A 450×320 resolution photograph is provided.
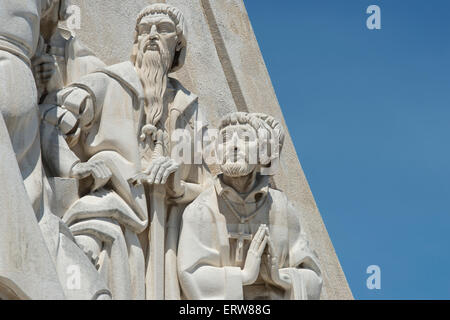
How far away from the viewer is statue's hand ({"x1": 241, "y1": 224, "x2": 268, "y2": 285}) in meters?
8.59

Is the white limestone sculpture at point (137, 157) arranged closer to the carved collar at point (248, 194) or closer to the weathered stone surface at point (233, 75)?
the carved collar at point (248, 194)

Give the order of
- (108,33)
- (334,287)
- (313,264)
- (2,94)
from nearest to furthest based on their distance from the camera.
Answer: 1. (2,94)
2. (313,264)
3. (108,33)
4. (334,287)

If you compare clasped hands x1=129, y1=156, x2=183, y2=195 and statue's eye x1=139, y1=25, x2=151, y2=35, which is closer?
clasped hands x1=129, y1=156, x2=183, y2=195

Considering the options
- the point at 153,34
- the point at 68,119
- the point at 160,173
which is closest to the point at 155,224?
the point at 160,173

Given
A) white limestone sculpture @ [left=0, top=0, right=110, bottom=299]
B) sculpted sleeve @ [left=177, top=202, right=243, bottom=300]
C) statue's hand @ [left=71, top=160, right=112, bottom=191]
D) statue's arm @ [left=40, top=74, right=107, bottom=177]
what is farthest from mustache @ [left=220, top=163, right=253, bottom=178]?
white limestone sculpture @ [left=0, top=0, right=110, bottom=299]

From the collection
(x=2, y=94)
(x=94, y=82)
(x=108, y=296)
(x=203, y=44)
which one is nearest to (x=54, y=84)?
(x=94, y=82)

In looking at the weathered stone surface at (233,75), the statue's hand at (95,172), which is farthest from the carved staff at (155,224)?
the weathered stone surface at (233,75)

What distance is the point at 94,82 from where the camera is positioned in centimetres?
871

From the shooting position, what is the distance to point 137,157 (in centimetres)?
867

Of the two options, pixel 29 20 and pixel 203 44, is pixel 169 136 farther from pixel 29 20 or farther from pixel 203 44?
pixel 203 44

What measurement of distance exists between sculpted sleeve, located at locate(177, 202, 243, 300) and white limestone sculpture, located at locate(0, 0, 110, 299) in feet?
2.75

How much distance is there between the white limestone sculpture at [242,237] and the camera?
8594 millimetres

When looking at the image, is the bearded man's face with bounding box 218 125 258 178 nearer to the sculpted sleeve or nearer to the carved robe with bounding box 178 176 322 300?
the carved robe with bounding box 178 176 322 300
